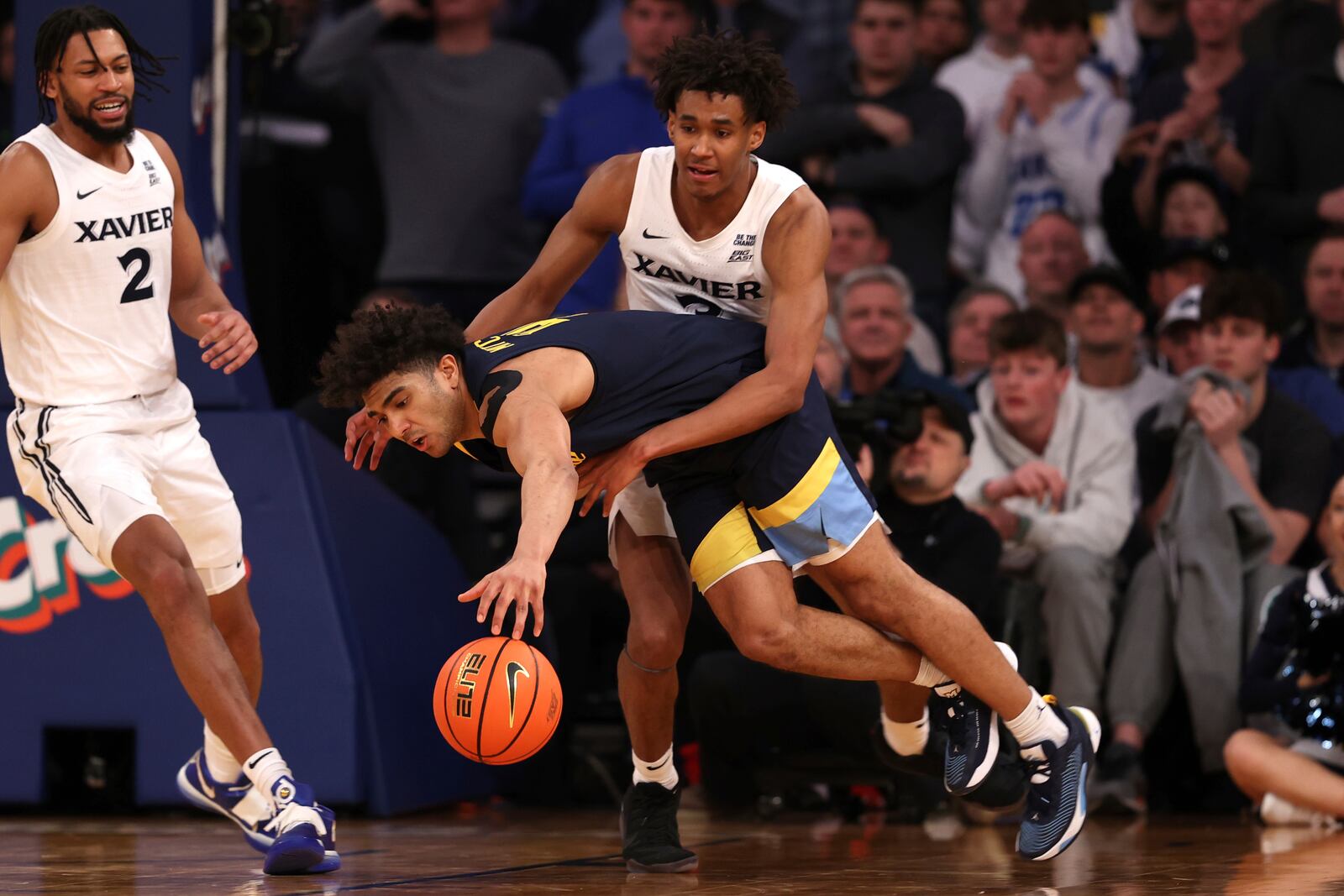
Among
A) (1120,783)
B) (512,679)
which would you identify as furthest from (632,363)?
(1120,783)

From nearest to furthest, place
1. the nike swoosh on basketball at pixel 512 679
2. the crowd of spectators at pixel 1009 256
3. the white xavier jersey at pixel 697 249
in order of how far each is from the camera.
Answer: the nike swoosh on basketball at pixel 512 679, the white xavier jersey at pixel 697 249, the crowd of spectators at pixel 1009 256

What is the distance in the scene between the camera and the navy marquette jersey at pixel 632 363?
15.4ft

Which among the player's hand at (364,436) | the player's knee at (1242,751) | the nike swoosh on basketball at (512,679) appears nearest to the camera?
the nike swoosh on basketball at (512,679)

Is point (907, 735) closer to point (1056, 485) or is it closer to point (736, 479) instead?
point (736, 479)

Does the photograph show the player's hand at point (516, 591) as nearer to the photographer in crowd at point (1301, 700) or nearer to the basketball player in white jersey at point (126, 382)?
the basketball player in white jersey at point (126, 382)

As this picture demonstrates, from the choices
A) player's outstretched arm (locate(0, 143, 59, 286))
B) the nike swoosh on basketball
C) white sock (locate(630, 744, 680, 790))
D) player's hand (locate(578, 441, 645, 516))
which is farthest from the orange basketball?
player's outstretched arm (locate(0, 143, 59, 286))

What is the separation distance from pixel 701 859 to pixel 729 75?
7.38ft

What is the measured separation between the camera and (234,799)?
536cm

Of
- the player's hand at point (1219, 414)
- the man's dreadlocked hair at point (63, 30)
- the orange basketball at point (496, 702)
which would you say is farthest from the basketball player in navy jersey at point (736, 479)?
the player's hand at point (1219, 414)

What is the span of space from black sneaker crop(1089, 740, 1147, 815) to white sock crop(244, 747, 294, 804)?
3173 mm

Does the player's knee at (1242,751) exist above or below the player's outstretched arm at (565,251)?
below

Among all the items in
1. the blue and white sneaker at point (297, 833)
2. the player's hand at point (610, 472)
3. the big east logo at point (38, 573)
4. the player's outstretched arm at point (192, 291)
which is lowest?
the blue and white sneaker at point (297, 833)

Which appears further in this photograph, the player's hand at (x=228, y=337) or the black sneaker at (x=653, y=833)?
the player's hand at (x=228, y=337)

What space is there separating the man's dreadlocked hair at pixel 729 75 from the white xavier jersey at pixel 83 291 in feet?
5.14
